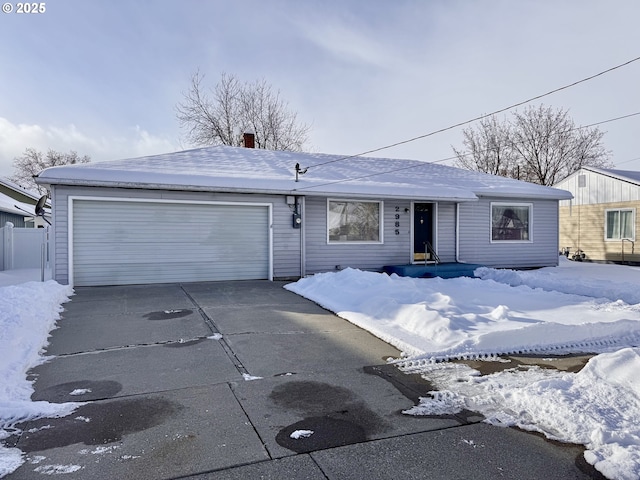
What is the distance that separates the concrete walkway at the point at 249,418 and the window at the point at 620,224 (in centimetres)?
1601

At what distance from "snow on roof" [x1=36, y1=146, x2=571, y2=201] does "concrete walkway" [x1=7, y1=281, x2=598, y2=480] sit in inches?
181

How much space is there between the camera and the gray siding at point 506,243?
42.9ft

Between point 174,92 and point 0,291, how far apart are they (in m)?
21.3

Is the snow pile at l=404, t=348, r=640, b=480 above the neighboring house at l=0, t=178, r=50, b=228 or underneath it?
underneath

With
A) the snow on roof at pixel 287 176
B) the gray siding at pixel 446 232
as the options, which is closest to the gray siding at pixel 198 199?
the snow on roof at pixel 287 176

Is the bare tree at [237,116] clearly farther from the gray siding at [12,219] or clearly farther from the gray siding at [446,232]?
the gray siding at [446,232]

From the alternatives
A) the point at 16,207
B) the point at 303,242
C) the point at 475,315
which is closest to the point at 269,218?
the point at 303,242

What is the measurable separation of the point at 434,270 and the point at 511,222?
4297 mm

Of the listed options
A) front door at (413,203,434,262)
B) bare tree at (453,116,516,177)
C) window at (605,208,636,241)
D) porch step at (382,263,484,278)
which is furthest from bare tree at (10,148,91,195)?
window at (605,208,636,241)

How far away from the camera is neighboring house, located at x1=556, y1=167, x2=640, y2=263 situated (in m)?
16.5

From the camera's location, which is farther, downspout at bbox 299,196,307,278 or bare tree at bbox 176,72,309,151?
bare tree at bbox 176,72,309,151

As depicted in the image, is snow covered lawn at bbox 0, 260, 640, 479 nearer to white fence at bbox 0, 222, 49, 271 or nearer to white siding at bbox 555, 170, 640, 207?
white fence at bbox 0, 222, 49, 271

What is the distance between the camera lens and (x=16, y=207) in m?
18.8

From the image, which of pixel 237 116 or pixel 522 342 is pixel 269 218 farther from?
pixel 237 116
